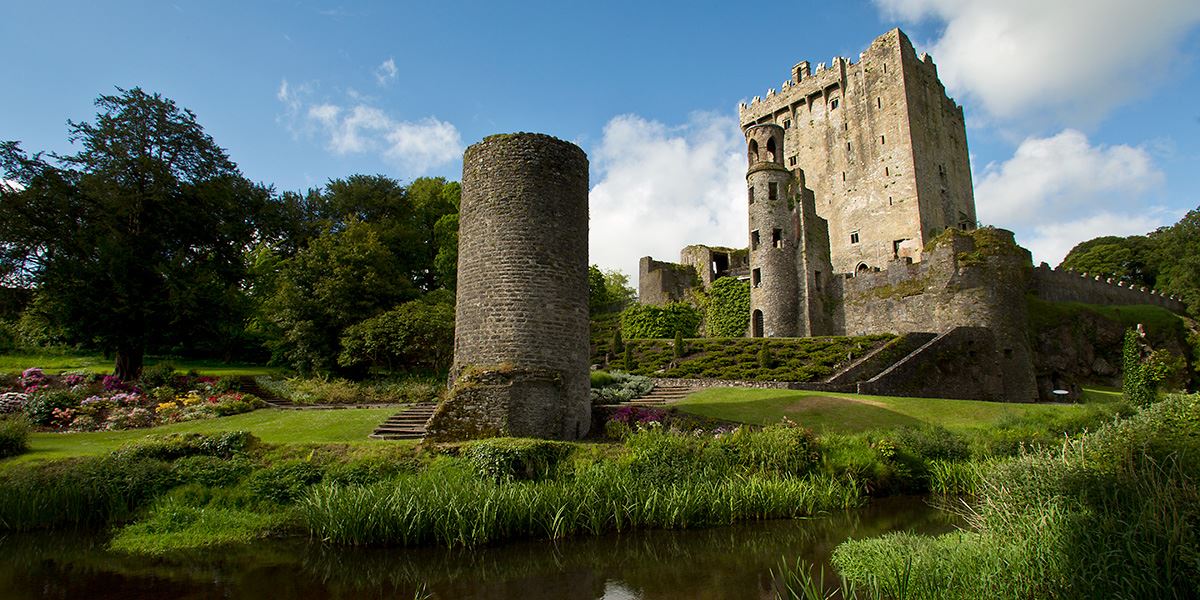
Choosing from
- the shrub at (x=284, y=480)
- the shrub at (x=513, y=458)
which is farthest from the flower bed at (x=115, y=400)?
the shrub at (x=513, y=458)

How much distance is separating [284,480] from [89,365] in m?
24.7

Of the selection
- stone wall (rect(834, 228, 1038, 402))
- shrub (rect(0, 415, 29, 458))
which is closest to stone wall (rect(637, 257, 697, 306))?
stone wall (rect(834, 228, 1038, 402))

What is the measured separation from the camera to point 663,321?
40.4 m

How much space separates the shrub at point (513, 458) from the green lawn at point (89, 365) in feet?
64.8

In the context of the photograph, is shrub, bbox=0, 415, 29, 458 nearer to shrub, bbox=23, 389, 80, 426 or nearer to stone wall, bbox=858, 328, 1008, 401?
shrub, bbox=23, 389, 80, 426

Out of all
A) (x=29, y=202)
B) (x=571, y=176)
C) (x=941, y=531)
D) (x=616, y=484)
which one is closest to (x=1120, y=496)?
(x=941, y=531)

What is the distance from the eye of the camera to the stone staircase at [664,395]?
21.3m

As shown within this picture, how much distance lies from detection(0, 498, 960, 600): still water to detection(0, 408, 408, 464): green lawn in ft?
13.5

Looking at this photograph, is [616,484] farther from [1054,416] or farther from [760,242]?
[760,242]

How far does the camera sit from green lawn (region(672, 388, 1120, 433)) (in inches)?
669

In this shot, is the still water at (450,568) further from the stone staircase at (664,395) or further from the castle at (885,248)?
the castle at (885,248)

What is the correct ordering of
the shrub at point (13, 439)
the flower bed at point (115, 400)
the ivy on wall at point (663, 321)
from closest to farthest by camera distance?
the shrub at point (13, 439) < the flower bed at point (115, 400) < the ivy on wall at point (663, 321)

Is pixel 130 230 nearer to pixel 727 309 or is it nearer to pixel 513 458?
pixel 513 458

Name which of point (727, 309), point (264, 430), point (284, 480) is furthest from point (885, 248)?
point (284, 480)
